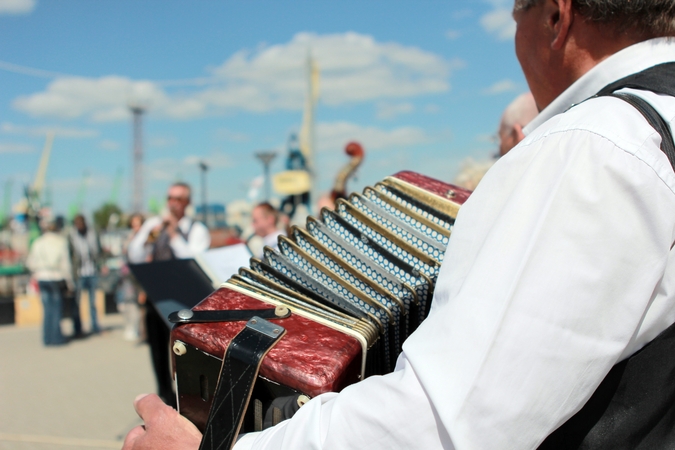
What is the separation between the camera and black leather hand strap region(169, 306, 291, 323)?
1106 millimetres

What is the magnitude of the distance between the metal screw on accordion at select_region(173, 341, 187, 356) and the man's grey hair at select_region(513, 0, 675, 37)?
980mm

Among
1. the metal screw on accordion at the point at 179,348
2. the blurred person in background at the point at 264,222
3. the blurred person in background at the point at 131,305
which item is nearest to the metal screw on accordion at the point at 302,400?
the metal screw on accordion at the point at 179,348

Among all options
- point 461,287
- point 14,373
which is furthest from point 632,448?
point 14,373

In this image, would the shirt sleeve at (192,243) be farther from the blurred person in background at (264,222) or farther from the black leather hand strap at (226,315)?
the black leather hand strap at (226,315)

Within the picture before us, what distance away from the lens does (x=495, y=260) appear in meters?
0.71

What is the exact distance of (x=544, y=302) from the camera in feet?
2.22

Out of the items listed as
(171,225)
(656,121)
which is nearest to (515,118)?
(656,121)

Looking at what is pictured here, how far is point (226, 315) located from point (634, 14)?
940mm

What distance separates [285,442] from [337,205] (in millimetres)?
734

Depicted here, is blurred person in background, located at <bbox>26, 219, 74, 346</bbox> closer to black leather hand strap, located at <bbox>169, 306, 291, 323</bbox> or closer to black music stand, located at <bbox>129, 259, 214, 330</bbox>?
black music stand, located at <bbox>129, 259, 214, 330</bbox>

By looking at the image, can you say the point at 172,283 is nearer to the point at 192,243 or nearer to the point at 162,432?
the point at 162,432

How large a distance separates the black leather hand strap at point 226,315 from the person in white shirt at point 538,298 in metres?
0.35

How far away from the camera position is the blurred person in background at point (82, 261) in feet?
25.9

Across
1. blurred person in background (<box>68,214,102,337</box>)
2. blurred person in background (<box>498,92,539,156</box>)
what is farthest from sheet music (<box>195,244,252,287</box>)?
blurred person in background (<box>68,214,102,337</box>)
